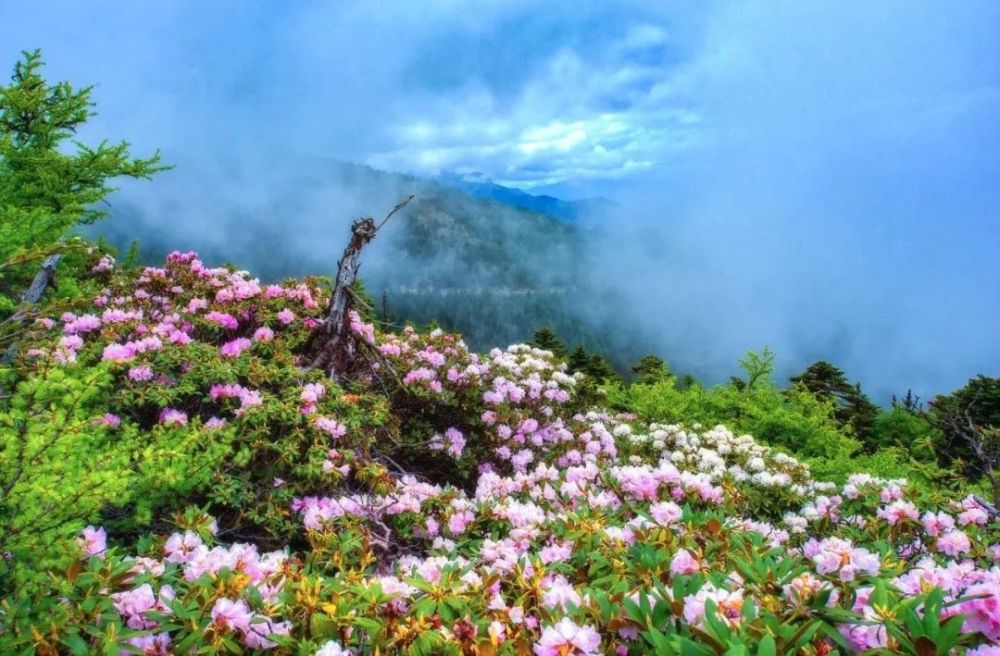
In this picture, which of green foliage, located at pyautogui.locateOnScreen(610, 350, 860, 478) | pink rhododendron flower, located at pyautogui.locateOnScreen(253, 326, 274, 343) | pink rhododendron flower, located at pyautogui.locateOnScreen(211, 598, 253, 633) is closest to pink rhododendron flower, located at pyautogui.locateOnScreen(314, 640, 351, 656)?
pink rhododendron flower, located at pyautogui.locateOnScreen(211, 598, 253, 633)

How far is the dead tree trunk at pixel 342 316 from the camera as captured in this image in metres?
6.35

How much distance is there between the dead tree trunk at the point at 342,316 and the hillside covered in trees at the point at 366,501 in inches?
1.2

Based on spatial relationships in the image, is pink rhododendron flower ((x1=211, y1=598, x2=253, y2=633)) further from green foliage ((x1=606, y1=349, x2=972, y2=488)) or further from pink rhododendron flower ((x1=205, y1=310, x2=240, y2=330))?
green foliage ((x1=606, y1=349, x2=972, y2=488))

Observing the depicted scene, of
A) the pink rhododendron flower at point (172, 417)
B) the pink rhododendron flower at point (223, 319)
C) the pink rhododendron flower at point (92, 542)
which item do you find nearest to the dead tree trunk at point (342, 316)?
the pink rhododendron flower at point (223, 319)

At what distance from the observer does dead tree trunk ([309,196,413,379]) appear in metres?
6.35

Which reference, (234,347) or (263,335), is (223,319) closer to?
(263,335)

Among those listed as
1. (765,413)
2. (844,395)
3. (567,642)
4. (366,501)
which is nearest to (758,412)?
(765,413)

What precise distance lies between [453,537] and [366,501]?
29.8 inches

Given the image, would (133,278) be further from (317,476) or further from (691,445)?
(691,445)

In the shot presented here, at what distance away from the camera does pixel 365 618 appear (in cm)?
217

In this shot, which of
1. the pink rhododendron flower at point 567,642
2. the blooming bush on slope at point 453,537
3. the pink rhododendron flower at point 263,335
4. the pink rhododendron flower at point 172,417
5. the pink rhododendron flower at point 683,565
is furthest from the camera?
the pink rhododendron flower at point 263,335

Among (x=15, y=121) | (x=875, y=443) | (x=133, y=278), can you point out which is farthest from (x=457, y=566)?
(x=875, y=443)

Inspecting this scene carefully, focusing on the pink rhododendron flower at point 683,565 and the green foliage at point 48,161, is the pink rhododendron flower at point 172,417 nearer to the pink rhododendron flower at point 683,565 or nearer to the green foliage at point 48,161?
the pink rhododendron flower at point 683,565

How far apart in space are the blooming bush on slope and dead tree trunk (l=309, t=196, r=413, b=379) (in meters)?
0.19
